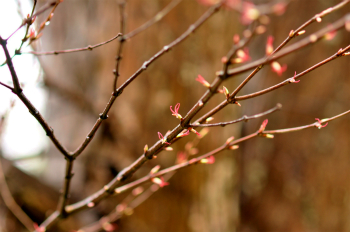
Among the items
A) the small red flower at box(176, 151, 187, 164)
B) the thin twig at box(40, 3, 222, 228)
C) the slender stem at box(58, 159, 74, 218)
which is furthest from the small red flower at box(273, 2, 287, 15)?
the slender stem at box(58, 159, 74, 218)

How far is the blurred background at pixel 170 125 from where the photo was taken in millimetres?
769

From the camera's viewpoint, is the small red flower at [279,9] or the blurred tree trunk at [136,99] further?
the blurred tree trunk at [136,99]

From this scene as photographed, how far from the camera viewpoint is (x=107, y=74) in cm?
78

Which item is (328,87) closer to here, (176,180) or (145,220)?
(176,180)

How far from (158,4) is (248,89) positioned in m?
0.69

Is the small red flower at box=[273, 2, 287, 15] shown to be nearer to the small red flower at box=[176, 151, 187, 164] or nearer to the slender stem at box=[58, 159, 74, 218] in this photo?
the small red flower at box=[176, 151, 187, 164]

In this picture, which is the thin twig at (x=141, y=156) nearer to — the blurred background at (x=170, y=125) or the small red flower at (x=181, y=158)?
the small red flower at (x=181, y=158)

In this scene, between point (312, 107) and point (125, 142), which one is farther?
point (312, 107)

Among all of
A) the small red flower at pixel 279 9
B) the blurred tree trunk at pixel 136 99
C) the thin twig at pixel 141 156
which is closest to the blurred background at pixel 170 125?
the blurred tree trunk at pixel 136 99

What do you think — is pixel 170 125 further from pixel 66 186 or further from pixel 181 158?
pixel 66 186

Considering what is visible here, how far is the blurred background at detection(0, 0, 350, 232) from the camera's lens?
0.77 m

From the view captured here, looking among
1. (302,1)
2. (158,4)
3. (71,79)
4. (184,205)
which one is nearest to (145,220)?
(184,205)

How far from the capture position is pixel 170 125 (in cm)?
81

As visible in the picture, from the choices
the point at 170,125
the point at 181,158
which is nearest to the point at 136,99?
the point at 170,125
